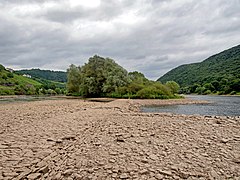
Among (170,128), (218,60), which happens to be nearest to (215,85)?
(218,60)

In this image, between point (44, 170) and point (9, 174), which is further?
point (44, 170)

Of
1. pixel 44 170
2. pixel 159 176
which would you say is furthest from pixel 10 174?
pixel 159 176

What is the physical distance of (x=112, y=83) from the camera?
2234 inches

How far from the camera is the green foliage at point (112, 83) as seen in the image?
53.9 meters

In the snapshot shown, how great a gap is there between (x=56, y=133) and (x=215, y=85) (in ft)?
368

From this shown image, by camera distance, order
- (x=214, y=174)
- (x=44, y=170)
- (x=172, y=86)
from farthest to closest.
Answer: (x=172, y=86)
(x=44, y=170)
(x=214, y=174)

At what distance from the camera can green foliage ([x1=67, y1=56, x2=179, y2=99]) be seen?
2123 inches

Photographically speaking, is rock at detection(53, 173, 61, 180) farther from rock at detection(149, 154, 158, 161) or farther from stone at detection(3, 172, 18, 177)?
rock at detection(149, 154, 158, 161)

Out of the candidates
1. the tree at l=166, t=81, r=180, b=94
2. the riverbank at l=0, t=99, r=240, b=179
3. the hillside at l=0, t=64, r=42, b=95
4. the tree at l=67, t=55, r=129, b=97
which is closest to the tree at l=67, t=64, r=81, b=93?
the tree at l=67, t=55, r=129, b=97

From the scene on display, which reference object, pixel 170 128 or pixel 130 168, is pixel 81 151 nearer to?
pixel 130 168

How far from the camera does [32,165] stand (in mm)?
6109

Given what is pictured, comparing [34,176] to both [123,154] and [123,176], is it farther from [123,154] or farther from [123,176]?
[123,154]

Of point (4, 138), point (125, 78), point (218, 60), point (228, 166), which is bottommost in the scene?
point (228, 166)

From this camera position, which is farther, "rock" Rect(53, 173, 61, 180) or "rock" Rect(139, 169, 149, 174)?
"rock" Rect(139, 169, 149, 174)
